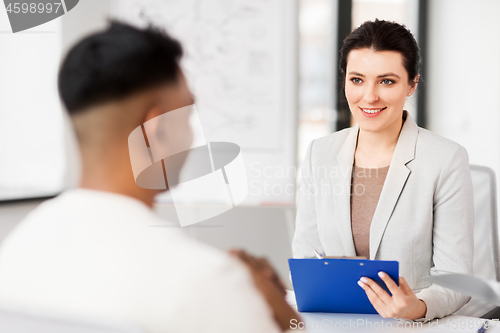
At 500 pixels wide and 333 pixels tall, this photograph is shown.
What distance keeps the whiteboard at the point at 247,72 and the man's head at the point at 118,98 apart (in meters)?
1.10

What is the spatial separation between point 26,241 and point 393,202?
0.81 meters

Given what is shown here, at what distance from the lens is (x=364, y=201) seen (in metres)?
1.06

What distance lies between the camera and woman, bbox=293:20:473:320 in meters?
0.96

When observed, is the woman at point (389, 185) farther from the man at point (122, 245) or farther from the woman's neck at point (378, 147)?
the man at point (122, 245)

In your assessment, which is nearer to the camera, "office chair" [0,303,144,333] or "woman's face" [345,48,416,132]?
"office chair" [0,303,144,333]

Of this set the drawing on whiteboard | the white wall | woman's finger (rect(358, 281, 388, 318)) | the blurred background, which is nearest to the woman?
woman's finger (rect(358, 281, 388, 318))

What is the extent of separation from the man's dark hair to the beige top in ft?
2.51

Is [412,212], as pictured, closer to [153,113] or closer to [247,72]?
[153,113]

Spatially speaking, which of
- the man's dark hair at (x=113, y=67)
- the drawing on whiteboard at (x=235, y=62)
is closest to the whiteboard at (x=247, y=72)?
the drawing on whiteboard at (x=235, y=62)

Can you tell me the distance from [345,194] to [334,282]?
377mm

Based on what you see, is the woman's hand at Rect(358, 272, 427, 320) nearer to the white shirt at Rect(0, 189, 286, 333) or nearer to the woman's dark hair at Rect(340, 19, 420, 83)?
the white shirt at Rect(0, 189, 286, 333)

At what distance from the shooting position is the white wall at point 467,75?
6.58 ft

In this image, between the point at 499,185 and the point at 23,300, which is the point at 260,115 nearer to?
the point at 499,185

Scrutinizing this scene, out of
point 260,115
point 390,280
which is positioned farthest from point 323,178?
point 260,115
